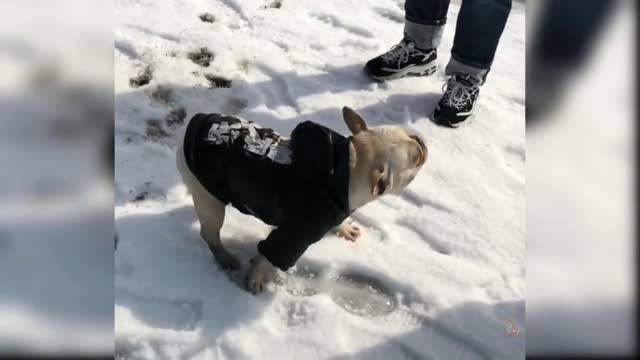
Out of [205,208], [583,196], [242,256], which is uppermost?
[583,196]

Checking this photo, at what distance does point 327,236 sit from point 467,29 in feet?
3.87

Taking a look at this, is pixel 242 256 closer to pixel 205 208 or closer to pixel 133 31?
pixel 205 208

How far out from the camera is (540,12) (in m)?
0.92

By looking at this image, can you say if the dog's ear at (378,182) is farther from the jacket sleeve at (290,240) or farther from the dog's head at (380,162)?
the jacket sleeve at (290,240)

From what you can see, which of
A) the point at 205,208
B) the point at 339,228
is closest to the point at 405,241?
the point at 339,228

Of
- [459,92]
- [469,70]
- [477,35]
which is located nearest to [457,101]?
[459,92]

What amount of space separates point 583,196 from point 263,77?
95.0 inches

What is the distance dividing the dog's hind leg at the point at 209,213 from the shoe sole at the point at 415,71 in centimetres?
139

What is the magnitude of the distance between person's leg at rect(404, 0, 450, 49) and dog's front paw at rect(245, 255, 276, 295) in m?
1.55

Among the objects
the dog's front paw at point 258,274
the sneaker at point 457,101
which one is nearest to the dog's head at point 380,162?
the dog's front paw at point 258,274

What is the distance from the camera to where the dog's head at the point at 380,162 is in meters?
1.95

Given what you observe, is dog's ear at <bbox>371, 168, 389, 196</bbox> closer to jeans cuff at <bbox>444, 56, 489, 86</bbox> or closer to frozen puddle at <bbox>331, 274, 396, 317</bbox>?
frozen puddle at <bbox>331, 274, 396, 317</bbox>

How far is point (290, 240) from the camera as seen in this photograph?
1.99 m

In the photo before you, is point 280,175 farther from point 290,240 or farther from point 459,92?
point 459,92
